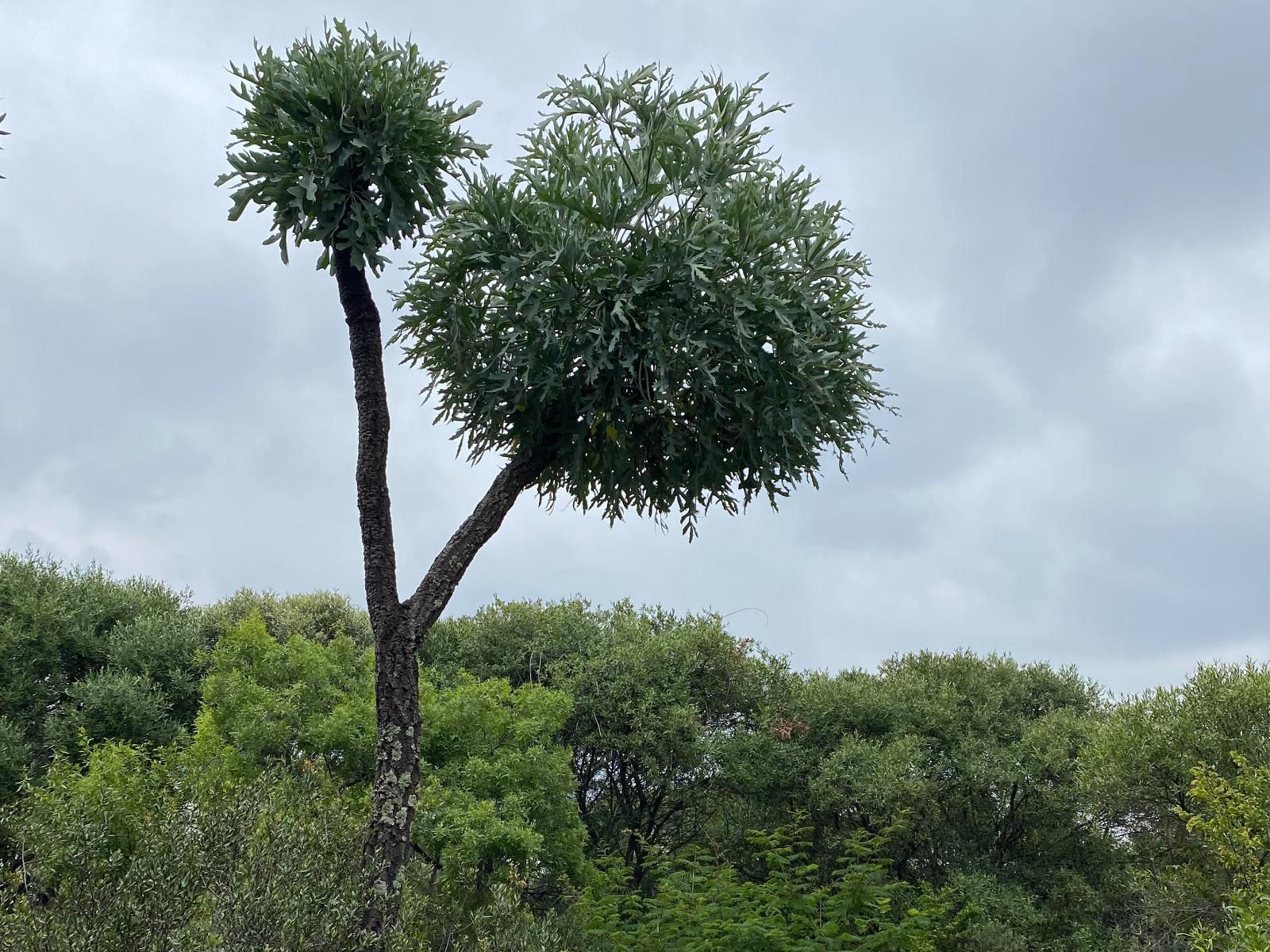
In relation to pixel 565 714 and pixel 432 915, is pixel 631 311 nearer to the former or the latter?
pixel 432 915

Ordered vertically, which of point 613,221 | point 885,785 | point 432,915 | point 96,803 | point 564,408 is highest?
point 613,221

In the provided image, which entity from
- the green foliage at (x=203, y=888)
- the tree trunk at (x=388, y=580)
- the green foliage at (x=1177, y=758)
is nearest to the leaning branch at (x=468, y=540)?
the tree trunk at (x=388, y=580)

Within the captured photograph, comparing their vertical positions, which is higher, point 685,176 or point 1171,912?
point 685,176

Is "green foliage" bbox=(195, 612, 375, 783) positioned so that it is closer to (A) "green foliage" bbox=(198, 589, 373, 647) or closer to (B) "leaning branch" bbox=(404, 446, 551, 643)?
(B) "leaning branch" bbox=(404, 446, 551, 643)

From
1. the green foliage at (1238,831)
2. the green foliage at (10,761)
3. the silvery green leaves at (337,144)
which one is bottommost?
the green foliage at (1238,831)

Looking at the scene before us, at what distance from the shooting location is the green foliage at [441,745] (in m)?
17.6

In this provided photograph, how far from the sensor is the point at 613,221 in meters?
11.3

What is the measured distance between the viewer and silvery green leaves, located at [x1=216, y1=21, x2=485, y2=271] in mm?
11133

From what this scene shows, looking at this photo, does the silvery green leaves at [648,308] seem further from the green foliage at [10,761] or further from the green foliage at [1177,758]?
the green foliage at [10,761]

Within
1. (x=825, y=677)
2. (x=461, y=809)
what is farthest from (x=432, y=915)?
(x=825, y=677)

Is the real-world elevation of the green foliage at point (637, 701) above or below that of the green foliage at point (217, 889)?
above

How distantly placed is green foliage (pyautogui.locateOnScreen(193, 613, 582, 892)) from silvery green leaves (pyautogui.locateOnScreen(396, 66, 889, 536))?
24.1 feet

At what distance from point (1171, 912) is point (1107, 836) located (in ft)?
16.8

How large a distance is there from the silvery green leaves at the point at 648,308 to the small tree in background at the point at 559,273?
3 centimetres
